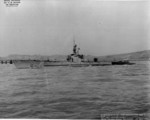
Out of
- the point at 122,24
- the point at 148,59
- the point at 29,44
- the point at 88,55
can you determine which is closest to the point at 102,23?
the point at 122,24

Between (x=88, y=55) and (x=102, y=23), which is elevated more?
(x=102, y=23)

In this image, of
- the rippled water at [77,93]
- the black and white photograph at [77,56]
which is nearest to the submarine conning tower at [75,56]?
the black and white photograph at [77,56]

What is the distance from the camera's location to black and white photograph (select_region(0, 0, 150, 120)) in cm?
297

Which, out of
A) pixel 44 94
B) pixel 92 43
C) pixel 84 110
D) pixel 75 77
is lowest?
pixel 84 110

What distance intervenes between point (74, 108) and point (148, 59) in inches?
46.1

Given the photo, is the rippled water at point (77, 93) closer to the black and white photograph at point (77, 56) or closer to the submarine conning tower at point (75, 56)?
the black and white photograph at point (77, 56)

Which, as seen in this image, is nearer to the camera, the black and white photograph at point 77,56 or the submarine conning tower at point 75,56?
the black and white photograph at point 77,56

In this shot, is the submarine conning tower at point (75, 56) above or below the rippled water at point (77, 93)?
above

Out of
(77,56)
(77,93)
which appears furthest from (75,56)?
(77,93)

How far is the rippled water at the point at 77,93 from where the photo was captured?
9.83 ft

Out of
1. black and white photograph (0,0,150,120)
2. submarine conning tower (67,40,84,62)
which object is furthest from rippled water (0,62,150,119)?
submarine conning tower (67,40,84,62)

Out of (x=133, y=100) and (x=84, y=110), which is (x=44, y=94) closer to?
(x=84, y=110)

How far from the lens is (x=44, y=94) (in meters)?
3.13

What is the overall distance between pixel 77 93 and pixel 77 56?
0.51m
